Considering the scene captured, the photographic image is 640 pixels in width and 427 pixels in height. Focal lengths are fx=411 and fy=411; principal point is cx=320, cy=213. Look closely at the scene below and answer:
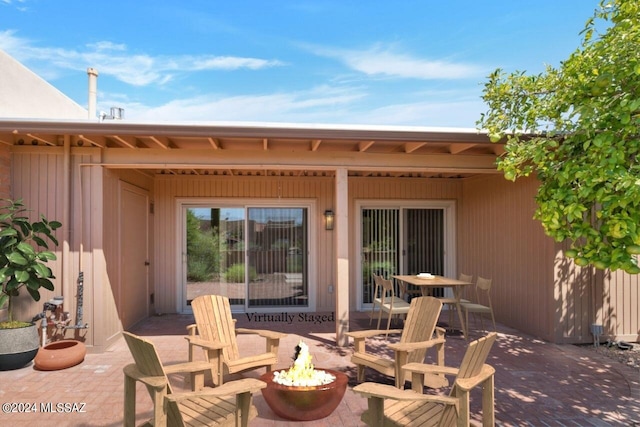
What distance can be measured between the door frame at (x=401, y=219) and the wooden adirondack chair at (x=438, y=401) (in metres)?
5.09

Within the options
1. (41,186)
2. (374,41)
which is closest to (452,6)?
(374,41)

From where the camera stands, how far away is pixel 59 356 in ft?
14.3

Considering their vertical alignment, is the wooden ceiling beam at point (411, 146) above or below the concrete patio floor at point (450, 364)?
above

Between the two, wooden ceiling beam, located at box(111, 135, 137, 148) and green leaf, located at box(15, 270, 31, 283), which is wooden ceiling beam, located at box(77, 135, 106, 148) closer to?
wooden ceiling beam, located at box(111, 135, 137, 148)

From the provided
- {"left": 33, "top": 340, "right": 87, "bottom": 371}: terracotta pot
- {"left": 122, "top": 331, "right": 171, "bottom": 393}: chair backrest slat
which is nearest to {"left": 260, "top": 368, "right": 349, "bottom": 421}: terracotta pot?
{"left": 122, "top": 331, "right": 171, "bottom": 393}: chair backrest slat

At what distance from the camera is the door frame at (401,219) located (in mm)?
7848

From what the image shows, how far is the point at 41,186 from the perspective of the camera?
5.06 m

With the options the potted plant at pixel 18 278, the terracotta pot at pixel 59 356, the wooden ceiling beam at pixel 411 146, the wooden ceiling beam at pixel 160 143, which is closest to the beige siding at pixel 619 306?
the wooden ceiling beam at pixel 411 146

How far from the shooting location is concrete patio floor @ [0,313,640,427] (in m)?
3.23

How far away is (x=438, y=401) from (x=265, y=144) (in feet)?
11.5

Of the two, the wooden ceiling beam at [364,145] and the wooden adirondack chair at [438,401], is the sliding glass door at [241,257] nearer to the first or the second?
the wooden ceiling beam at [364,145]

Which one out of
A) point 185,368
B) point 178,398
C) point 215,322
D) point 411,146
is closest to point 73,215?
point 215,322

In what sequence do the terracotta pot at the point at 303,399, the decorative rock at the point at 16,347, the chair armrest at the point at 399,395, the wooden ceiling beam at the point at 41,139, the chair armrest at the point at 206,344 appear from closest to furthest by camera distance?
the chair armrest at the point at 399,395, the terracotta pot at the point at 303,399, the chair armrest at the point at 206,344, the decorative rock at the point at 16,347, the wooden ceiling beam at the point at 41,139

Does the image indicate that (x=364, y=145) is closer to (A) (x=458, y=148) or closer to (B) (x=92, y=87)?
(A) (x=458, y=148)
